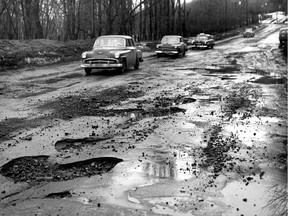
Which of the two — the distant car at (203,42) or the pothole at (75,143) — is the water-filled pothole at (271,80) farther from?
the distant car at (203,42)

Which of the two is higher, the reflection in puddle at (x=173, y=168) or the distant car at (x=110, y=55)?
the distant car at (x=110, y=55)

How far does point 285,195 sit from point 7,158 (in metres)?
3.77

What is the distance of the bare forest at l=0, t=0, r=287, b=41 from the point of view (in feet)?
118

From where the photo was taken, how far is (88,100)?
31.9ft

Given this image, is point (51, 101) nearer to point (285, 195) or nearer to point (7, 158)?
point (7, 158)

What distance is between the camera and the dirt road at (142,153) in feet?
13.1

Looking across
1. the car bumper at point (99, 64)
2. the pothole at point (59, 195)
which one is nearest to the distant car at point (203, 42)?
the car bumper at point (99, 64)

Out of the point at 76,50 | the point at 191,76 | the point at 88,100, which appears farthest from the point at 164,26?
the point at 88,100

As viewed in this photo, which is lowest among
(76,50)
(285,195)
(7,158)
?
(285,195)

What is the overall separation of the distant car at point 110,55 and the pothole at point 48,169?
10.9m

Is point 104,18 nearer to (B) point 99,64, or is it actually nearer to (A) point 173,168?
(B) point 99,64

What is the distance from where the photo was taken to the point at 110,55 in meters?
16.0

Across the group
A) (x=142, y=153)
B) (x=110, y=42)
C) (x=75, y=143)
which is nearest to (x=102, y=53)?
(x=110, y=42)

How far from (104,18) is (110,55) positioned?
26.3m
